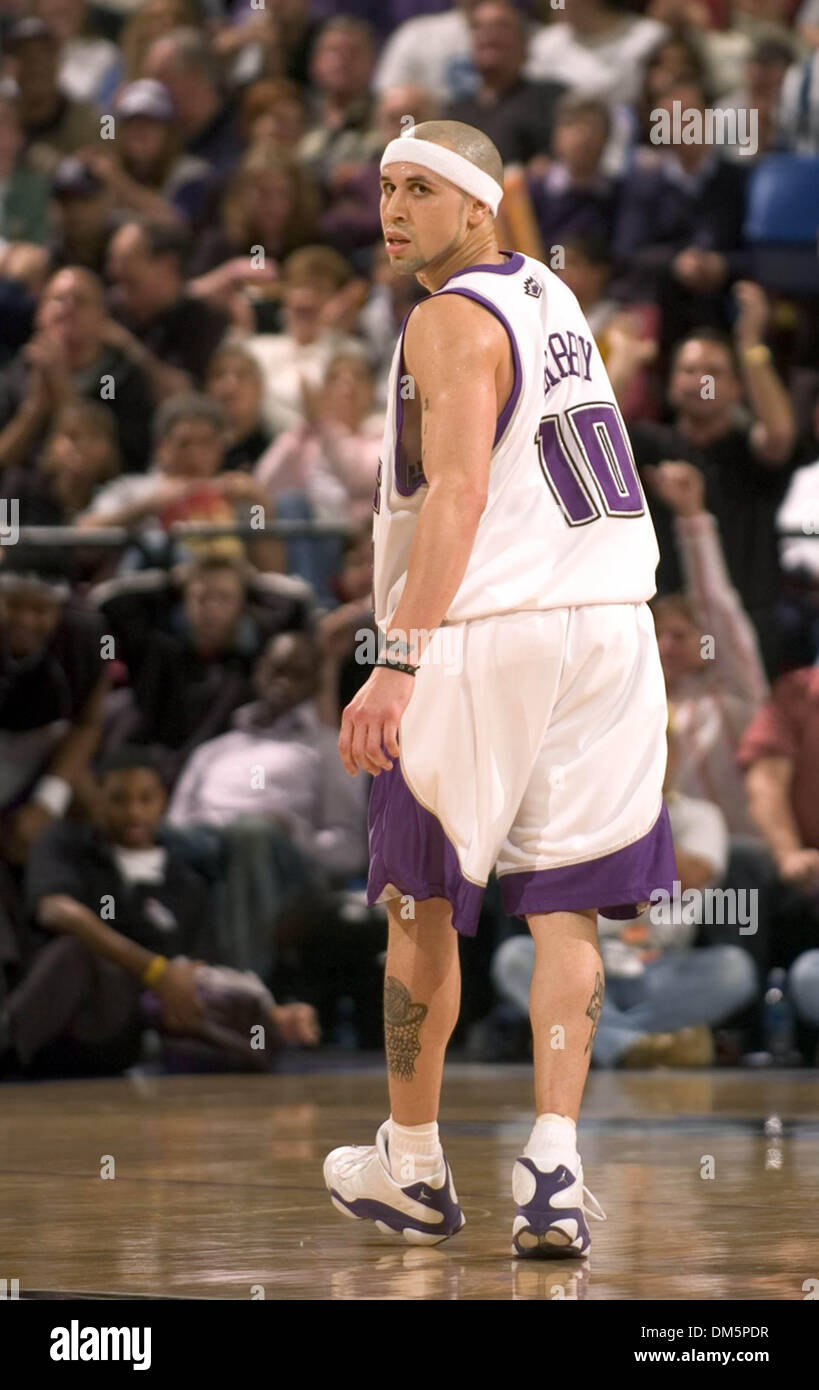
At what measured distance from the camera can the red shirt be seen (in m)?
7.20

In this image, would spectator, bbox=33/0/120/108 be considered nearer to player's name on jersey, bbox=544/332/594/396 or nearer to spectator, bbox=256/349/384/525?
spectator, bbox=256/349/384/525

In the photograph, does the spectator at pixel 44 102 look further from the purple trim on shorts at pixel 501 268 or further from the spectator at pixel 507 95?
the purple trim on shorts at pixel 501 268

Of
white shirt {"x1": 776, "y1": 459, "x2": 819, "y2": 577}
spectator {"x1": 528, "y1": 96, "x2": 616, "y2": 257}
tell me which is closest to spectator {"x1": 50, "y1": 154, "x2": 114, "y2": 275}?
spectator {"x1": 528, "y1": 96, "x2": 616, "y2": 257}

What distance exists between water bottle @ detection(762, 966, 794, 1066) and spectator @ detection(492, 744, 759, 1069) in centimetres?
8

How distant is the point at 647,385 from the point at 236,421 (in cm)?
159

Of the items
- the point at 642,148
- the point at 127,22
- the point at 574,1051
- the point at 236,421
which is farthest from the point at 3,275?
the point at 574,1051

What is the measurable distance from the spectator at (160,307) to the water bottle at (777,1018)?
11.4ft

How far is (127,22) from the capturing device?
10.3 metres

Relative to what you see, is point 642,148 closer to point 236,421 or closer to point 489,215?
point 236,421

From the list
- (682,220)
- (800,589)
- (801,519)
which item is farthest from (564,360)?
(682,220)

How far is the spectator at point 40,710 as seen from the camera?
694cm

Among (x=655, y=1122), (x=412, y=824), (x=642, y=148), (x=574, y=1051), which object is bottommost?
(x=655, y=1122)

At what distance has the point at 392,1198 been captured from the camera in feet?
12.2

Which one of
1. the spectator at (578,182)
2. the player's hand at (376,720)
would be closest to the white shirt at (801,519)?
the spectator at (578,182)
